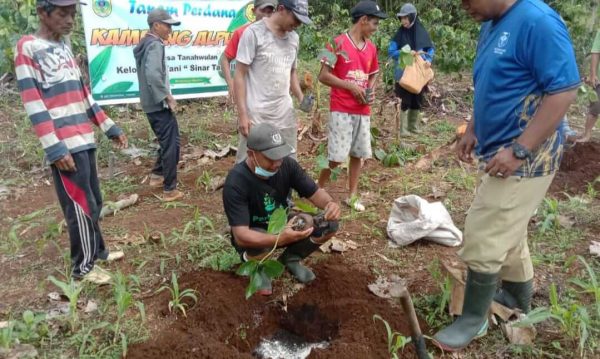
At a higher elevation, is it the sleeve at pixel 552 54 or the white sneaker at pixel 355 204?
the sleeve at pixel 552 54

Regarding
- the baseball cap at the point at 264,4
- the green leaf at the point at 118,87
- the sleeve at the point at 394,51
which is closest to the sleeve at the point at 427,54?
the sleeve at the point at 394,51

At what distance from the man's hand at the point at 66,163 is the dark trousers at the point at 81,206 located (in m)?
0.08

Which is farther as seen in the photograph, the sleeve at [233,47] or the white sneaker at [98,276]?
the sleeve at [233,47]

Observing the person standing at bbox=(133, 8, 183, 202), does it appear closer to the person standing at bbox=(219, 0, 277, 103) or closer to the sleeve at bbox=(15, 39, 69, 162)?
the person standing at bbox=(219, 0, 277, 103)

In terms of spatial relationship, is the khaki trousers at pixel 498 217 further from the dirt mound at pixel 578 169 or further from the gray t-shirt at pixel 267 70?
the dirt mound at pixel 578 169

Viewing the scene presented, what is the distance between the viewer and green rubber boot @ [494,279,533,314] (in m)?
2.91

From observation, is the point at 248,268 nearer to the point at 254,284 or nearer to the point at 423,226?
the point at 254,284

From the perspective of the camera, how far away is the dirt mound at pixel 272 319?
274 cm

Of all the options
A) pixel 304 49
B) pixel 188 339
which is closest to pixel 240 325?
pixel 188 339

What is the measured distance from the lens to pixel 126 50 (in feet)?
21.4

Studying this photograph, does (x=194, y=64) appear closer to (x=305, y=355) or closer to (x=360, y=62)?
(x=360, y=62)

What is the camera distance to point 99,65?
20.6 ft

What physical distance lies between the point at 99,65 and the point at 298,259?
13.9 feet

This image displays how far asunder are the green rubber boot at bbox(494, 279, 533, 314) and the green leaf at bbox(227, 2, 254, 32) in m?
5.57
